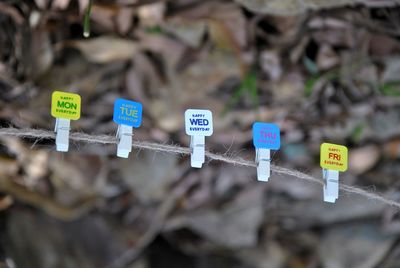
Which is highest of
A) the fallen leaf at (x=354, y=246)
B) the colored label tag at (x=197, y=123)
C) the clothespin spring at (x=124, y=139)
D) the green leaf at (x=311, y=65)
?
the green leaf at (x=311, y=65)

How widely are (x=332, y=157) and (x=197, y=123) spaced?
0.20 metres

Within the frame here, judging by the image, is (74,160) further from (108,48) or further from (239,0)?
(239,0)

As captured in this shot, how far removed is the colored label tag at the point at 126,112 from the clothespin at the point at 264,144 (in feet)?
0.53

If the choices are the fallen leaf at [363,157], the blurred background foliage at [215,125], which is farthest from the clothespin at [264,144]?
the fallen leaf at [363,157]

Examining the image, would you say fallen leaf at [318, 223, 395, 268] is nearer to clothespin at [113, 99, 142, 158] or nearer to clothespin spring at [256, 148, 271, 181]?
clothespin spring at [256, 148, 271, 181]

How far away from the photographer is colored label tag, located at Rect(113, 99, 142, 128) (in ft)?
2.15

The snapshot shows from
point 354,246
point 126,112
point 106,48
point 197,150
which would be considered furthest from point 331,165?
point 354,246

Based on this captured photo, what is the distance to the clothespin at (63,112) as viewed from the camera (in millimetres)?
641

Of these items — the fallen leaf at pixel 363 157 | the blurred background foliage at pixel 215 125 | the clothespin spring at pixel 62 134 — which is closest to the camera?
the clothespin spring at pixel 62 134

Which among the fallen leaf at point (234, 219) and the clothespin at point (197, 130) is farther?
the fallen leaf at point (234, 219)

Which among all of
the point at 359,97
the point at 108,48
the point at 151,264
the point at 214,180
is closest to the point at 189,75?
the point at 108,48

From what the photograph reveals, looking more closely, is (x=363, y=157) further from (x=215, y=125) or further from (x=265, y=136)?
(x=265, y=136)

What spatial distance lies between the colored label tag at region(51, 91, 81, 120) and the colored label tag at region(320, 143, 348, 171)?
34 cm

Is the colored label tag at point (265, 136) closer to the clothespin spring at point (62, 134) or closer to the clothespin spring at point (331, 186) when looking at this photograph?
the clothespin spring at point (331, 186)
